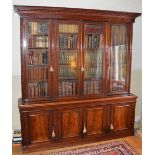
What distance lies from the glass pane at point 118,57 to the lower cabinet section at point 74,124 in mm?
358

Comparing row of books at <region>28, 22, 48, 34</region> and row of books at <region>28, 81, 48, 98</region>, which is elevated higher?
row of books at <region>28, 22, 48, 34</region>

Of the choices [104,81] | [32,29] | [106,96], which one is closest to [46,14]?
[32,29]

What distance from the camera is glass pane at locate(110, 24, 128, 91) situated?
3230 millimetres

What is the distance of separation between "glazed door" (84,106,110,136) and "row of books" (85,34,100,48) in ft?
3.24

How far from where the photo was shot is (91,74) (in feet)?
10.5

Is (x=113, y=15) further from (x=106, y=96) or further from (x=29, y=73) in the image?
(x=29, y=73)

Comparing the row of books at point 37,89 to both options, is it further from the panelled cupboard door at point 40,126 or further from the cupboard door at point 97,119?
the cupboard door at point 97,119

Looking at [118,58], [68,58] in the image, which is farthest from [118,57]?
[68,58]

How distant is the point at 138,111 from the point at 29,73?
91.0 inches

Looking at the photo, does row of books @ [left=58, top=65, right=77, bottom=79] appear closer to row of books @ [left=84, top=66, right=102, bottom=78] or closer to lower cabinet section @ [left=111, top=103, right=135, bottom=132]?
row of books @ [left=84, top=66, right=102, bottom=78]

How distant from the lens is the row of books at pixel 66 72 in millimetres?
3031

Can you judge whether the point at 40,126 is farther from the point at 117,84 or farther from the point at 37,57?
the point at 117,84

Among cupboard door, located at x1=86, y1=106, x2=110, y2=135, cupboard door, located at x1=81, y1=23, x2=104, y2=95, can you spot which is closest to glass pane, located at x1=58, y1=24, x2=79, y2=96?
cupboard door, located at x1=81, y1=23, x2=104, y2=95

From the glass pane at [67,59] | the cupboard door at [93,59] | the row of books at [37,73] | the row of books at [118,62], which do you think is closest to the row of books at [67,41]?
the glass pane at [67,59]
